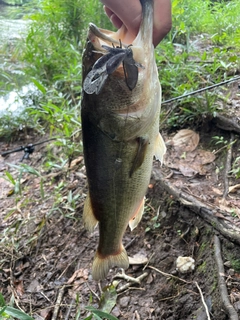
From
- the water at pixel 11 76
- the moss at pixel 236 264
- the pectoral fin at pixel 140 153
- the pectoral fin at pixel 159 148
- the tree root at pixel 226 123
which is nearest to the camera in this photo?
the pectoral fin at pixel 140 153

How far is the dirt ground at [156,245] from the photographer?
222 cm

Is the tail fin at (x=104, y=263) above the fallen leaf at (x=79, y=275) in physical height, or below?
above

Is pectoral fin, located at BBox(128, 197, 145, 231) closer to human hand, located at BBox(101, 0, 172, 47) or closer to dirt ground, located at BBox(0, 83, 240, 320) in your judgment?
dirt ground, located at BBox(0, 83, 240, 320)

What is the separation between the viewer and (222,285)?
204 centimetres

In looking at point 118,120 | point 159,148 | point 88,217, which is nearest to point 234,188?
point 159,148

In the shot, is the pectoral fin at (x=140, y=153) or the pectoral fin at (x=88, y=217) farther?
the pectoral fin at (x=88, y=217)

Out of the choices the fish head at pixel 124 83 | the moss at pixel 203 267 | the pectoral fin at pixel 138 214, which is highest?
the fish head at pixel 124 83

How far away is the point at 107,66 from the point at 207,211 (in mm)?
1489

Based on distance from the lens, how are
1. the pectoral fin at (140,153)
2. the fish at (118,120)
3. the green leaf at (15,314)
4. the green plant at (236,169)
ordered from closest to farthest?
the fish at (118,120) < the pectoral fin at (140,153) < the green leaf at (15,314) < the green plant at (236,169)

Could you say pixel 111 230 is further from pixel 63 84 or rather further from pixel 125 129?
pixel 63 84

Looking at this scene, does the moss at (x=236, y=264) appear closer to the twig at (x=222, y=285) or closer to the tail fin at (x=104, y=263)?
the twig at (x=222, y=285)

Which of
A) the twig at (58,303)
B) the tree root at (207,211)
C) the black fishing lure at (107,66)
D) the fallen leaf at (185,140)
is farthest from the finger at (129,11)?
the twig at (58,303)

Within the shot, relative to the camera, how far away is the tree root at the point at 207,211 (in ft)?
7.34

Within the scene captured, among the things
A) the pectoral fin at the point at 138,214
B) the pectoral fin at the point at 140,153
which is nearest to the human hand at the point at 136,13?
the pectoral fin at the point at 140,153
